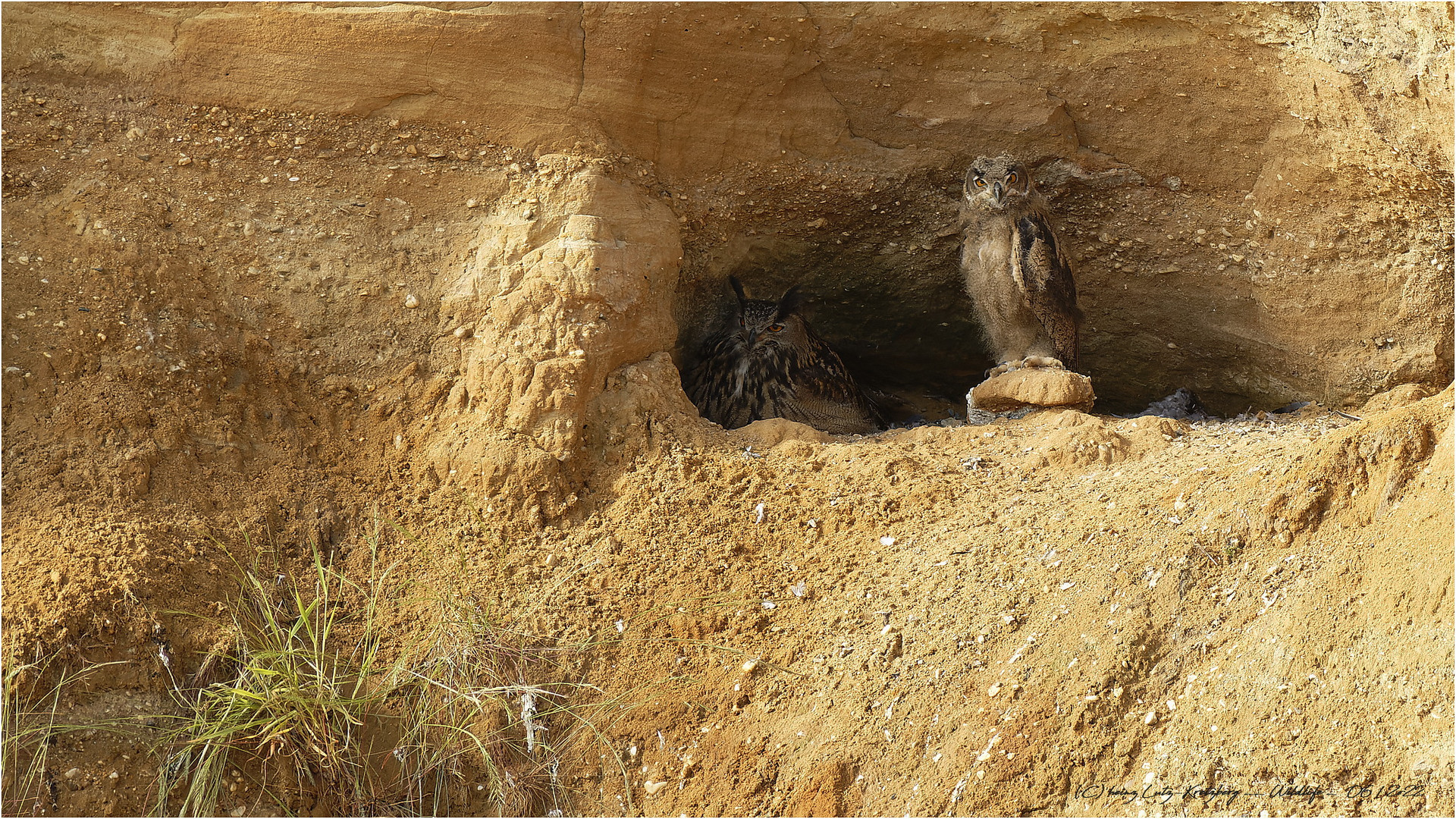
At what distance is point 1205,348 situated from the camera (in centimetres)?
540

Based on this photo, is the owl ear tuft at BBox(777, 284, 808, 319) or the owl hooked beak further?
the owl ear tuft at BBox(777, 284, 808, 319)

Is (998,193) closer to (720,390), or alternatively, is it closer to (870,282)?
(870,282)

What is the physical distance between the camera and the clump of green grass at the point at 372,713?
2.84m

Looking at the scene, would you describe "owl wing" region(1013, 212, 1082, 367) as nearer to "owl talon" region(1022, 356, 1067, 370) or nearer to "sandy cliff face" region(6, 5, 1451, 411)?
"owl talon" region(1022, 356, 1067, 370)

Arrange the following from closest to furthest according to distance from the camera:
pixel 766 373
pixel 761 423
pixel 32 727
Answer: pixel 32 727 < pixel 761 423 < pixel 766 373

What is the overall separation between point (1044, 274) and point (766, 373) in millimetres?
1387

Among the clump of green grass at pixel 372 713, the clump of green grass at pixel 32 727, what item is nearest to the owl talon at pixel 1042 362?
the clump of green grass at pixel 372 713

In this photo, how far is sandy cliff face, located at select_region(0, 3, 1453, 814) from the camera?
2768mm

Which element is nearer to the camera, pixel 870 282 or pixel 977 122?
pixel 977 122

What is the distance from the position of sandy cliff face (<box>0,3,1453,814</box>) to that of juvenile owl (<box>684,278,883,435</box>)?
0.24 metres

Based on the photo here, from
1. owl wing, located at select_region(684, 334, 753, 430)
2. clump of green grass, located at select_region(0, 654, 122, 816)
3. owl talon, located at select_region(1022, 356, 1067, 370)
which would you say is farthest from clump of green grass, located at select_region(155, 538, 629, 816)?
owl talon, located at select_region(1022, 356, 1067, 370)

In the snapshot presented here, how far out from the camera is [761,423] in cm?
419

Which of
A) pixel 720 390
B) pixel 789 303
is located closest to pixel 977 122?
pixel 789 303

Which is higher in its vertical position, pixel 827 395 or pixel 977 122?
pixel 977 122
